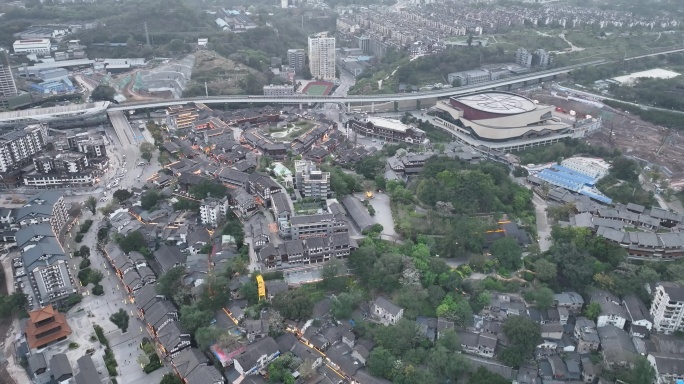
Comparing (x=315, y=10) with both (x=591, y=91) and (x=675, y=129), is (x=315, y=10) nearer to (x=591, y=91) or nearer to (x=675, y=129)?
(x=591, y=91)

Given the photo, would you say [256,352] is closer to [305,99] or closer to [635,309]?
[635,309]

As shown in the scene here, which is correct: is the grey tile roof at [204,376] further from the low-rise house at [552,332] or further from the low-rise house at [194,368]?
the low-rise house at [552,332]

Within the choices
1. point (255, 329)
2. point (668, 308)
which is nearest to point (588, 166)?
point (668, 308)

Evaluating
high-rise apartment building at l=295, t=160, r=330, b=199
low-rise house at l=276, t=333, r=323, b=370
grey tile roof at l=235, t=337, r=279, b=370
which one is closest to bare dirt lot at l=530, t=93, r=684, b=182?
high-rise apartment building at l=295, t=160, r=330, b=199

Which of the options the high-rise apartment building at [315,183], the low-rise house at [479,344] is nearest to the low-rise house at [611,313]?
the low-rise house at [479,344]

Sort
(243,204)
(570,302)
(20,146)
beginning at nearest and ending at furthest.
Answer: (570,302) → (243,204) → (20,146)

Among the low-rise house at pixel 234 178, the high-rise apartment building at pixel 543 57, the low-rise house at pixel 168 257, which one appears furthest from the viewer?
the high-rise apartment building at pixel 543 57
